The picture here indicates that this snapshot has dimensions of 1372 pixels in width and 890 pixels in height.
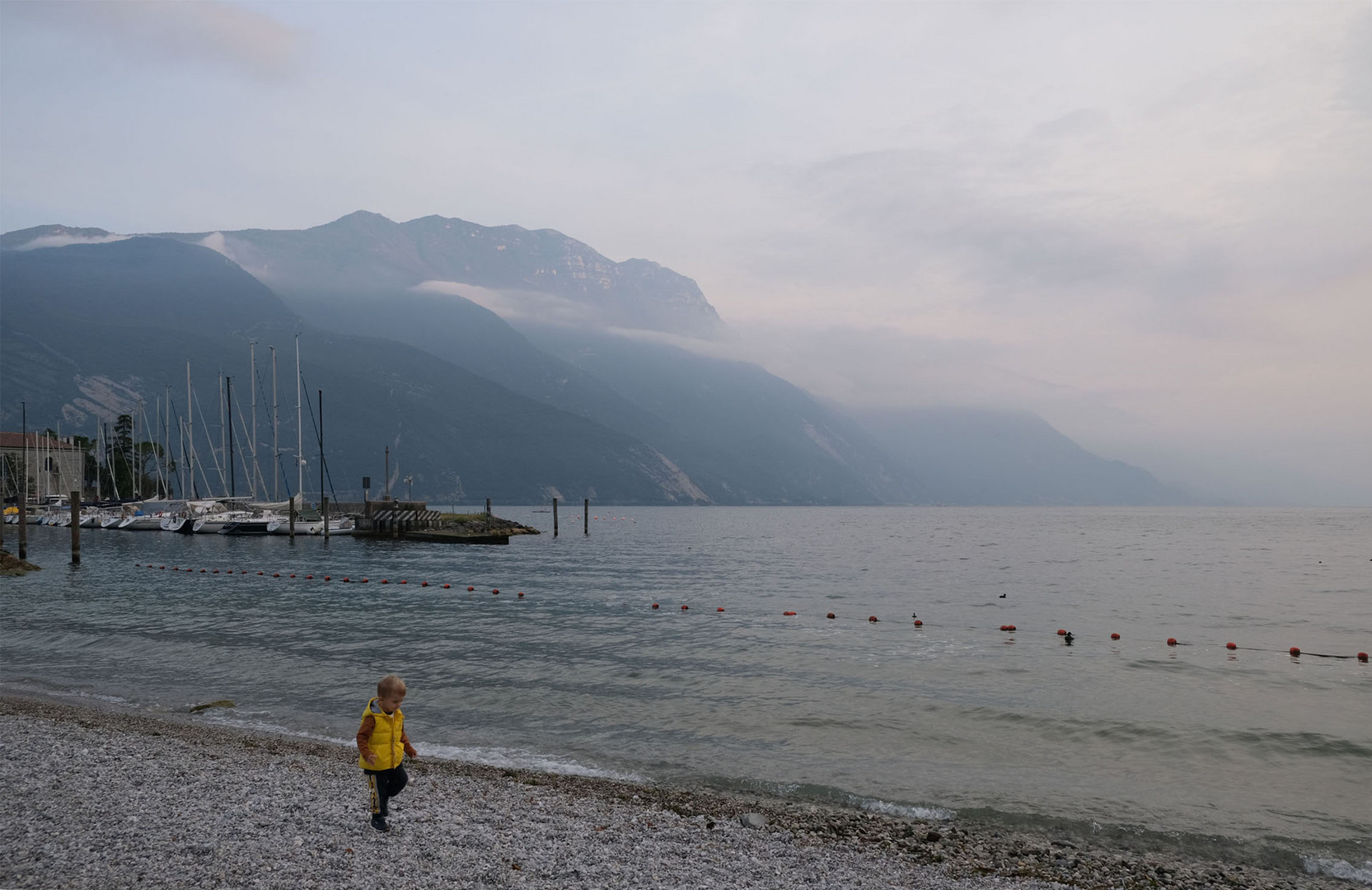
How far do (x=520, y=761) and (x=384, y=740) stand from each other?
5270 mm

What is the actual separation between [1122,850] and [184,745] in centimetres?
1413

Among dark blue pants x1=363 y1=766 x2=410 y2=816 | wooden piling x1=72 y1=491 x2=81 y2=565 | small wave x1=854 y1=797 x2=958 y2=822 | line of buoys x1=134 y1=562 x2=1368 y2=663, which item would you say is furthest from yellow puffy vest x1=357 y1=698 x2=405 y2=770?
wooden piling x1=72 y1=491 x2=81 y2=565

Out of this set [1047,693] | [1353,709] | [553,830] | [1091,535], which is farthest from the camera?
[1091,535]

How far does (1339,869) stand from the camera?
10.7 m

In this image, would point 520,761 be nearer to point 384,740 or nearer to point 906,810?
point 384,740

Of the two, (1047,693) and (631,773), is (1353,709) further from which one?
(631,773)

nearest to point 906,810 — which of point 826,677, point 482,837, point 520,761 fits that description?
point 482,837

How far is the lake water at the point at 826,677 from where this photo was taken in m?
14.0

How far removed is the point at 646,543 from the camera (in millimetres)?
98312

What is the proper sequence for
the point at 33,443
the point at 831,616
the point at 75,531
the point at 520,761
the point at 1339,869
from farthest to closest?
1. the point at 33,443
2. the point at 75,531
3. the point at 831,616
4. the point at 520,761
5. the point at 1339,869

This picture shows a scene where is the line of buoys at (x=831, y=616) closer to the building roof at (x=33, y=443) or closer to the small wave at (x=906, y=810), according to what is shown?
the small wave at (x=906, y=810)

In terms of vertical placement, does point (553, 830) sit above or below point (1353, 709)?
above

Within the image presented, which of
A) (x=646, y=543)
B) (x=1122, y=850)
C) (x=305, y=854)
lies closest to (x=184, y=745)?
(x=305, y=854)

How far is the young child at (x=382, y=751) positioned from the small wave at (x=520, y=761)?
422cm
